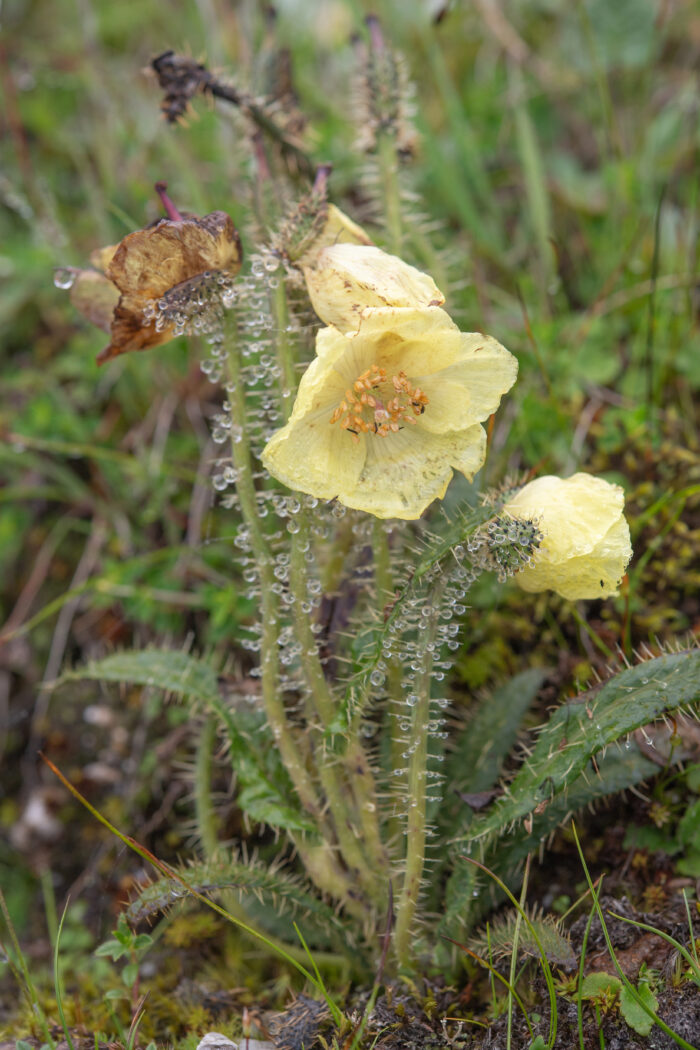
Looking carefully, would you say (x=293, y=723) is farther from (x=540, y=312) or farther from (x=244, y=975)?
(x=540, y=312)

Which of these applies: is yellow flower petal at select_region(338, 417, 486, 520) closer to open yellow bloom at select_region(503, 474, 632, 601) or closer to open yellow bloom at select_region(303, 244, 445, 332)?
open yellow bloom at select_region(503, 474, 632, 601)

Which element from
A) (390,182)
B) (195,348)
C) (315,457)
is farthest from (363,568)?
(195,348)

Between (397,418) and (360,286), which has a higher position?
(360,286)

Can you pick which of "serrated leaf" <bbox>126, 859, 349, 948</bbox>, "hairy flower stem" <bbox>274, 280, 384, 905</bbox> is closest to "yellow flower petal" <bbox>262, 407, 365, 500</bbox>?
"hairy flower stem" <bbox>274, 280, 384, 905</bbox>

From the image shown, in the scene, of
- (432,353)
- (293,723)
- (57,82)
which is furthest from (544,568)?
(57,82)

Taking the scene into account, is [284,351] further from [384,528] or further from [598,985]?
[598,985]
